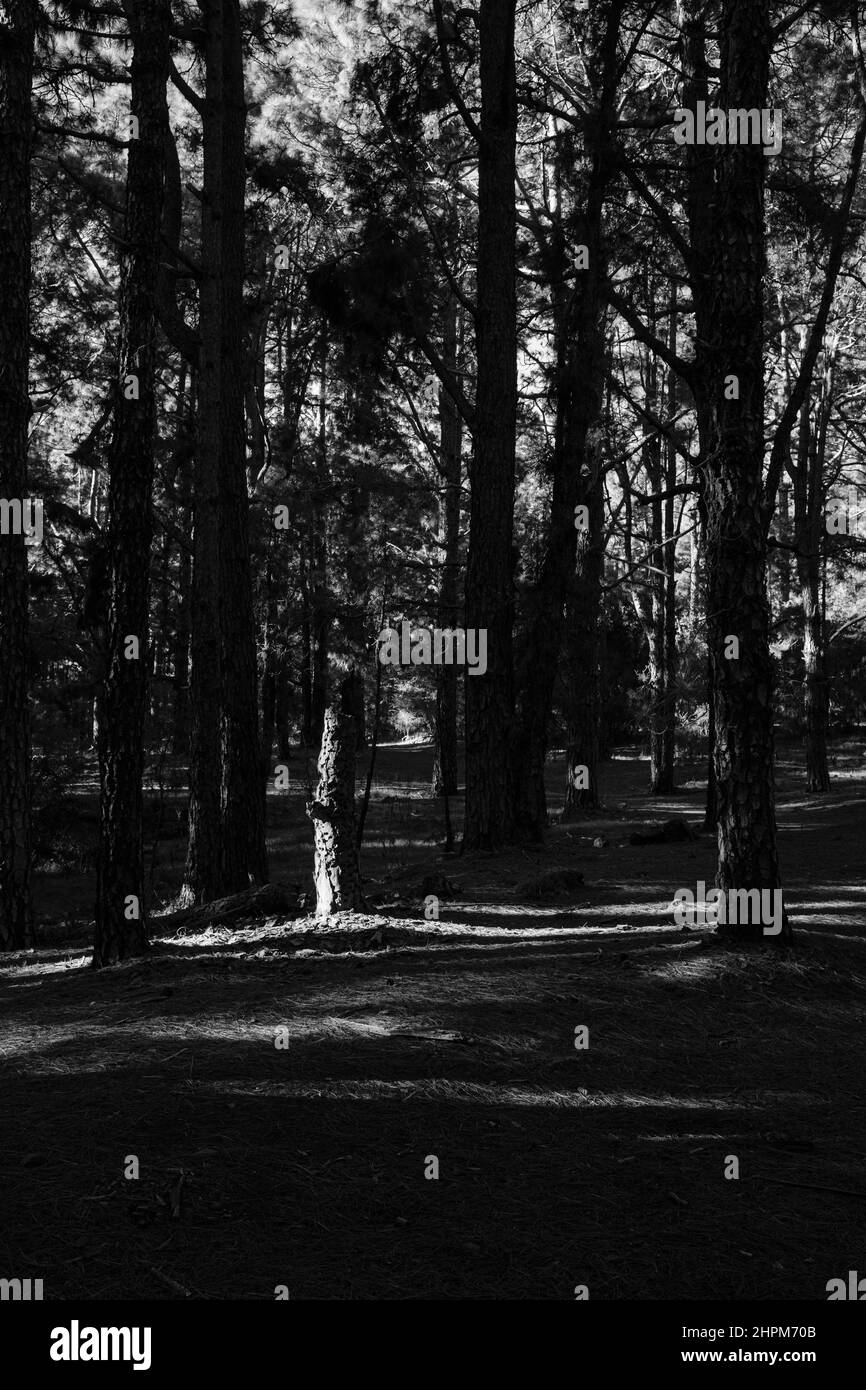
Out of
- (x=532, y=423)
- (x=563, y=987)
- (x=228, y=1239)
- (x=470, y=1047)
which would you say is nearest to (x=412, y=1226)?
(x=228, y=1239)

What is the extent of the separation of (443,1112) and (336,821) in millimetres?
3285

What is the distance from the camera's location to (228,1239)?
136 inches

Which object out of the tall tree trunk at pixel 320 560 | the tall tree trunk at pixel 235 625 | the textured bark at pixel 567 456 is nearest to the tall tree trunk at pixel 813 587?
the textured bark at pixel 567 456

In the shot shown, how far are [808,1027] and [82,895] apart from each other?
13.4 metres

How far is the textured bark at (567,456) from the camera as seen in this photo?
496 inches

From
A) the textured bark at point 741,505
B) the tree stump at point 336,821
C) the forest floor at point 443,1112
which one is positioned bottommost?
the forest floor at point 443,1112

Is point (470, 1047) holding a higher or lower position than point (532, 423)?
lower

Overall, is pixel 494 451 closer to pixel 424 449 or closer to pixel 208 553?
pixel 208 553

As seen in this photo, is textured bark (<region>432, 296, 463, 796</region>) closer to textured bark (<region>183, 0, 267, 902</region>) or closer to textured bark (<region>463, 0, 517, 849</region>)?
textured bark (<region>463, 0, 517, 849</region>)

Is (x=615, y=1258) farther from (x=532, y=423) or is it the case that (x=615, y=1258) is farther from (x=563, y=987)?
(x=532, y=423)

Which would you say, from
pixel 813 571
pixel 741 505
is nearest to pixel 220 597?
pixel 741 505

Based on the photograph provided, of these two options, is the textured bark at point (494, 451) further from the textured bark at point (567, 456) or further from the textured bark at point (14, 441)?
the textured bark at point (14, 441)

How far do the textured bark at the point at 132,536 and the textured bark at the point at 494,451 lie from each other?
4.82 metres

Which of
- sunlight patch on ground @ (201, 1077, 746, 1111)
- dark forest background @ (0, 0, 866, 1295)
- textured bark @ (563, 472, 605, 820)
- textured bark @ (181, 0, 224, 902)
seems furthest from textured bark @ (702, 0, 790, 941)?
textured bark @ (563, 472, 605, 820)
